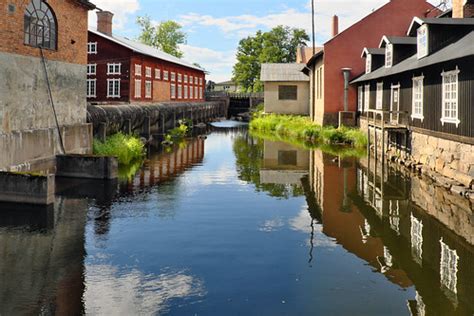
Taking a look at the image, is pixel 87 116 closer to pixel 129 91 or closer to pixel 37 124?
pixel 37 124

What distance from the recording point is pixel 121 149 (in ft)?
74.4

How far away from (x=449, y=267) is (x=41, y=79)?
14214 mm

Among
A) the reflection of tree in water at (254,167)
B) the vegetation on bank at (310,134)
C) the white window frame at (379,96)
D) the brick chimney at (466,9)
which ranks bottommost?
the reflection of tree in water at (254,167)

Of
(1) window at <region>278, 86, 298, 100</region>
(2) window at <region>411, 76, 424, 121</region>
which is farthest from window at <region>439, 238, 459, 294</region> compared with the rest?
(1) window at <region>278, 86, 298, 100</region>

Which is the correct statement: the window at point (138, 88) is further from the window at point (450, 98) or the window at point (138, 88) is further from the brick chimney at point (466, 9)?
the window at point (450, 98)

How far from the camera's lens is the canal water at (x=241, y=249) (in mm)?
7215

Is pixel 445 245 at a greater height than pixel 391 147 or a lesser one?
lesser

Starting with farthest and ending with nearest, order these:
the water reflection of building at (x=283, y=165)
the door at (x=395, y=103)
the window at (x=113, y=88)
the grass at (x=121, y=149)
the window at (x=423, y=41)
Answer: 1. the window at (x=113, y=88)
2. the door at (x=395, y=103)
3. the grass at (x=121, y=149)
4. the window at (x=423, y=41)
5. the water reflection of building at (x=283, y=165)

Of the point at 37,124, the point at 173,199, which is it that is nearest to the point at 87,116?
the point at 37,124

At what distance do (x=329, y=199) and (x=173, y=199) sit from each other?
182 inches

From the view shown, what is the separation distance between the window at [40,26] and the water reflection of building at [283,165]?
916 cm

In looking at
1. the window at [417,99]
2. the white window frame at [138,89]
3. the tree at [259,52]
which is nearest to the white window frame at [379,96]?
the window at [417,99]

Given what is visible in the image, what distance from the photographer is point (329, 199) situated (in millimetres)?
14914

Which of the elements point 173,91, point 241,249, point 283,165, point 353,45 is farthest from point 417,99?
point 173,91
